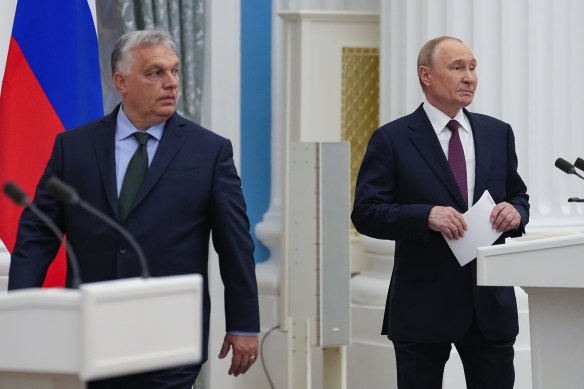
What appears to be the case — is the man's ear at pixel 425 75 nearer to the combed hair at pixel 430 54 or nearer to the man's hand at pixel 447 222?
the combed hair at pixel 430 54

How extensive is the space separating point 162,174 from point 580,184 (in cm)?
278

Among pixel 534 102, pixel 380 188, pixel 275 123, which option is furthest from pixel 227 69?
pixel 380 188

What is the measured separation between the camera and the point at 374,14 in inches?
257

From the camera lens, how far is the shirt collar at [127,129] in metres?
3.83

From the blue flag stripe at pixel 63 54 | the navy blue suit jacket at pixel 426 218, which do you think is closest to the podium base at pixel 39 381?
the navy blue suit jacket at pixel 426 218

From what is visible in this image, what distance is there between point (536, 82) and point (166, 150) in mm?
2606

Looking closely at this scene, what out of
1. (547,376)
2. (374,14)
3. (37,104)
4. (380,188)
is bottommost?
(547,376)

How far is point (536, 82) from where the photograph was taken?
19.4 ft

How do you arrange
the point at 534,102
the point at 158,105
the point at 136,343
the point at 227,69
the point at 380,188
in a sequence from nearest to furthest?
the point at 136,343, the point at 158,105, the point at 380,188, the point at 534,102, the point at 227,69

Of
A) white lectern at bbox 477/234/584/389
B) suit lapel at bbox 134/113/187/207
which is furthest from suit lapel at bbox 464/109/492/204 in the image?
suit lapel at bbox 134/113/187/207

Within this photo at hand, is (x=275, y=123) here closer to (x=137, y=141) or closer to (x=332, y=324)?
(x=332, y=324)

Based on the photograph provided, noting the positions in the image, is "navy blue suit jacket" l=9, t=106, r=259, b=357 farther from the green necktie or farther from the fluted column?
the fluted column

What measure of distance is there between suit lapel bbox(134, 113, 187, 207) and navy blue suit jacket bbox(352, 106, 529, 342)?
0.71 meters

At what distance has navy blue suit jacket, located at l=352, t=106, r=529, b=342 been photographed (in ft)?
13.6
